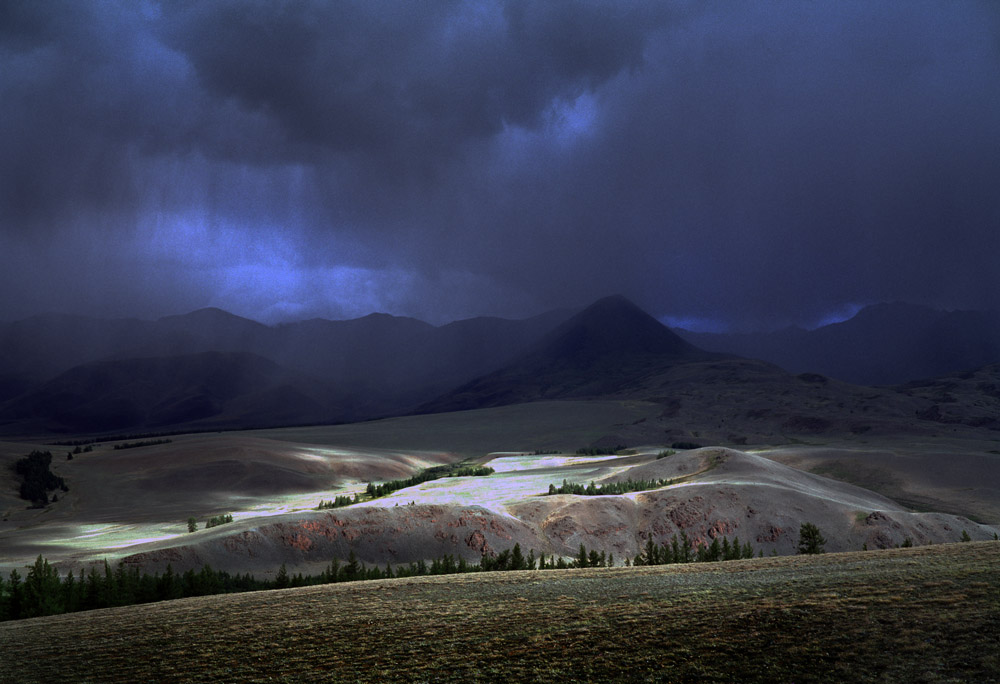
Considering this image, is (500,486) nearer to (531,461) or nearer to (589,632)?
(531,461)

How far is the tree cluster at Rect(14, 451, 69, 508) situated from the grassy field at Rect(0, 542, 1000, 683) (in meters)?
47.7

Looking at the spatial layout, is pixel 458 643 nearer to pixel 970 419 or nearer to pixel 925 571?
pixel 925 571

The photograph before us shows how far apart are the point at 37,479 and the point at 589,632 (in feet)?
202

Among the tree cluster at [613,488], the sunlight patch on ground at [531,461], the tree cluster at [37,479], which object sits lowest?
the sunlight patch on ground at [531,461]

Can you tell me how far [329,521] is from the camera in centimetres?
2962

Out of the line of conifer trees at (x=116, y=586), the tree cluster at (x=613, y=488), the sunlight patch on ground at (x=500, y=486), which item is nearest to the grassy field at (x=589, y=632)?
the line of conifer trees at (x=116, y=586)

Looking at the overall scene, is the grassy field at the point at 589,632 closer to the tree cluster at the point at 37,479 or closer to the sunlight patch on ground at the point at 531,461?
the tree cluster at the point at 37,479

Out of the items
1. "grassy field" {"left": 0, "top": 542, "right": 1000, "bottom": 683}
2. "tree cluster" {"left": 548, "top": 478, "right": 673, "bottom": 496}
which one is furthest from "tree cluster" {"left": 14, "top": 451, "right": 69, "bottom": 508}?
"grassy field" {"left": 0, "top": 542, "right": 1000, "bottom": 683}

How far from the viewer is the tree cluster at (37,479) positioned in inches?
2010

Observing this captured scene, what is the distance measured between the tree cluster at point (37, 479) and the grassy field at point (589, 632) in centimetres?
4768

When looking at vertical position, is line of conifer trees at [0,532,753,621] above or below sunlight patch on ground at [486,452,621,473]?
above

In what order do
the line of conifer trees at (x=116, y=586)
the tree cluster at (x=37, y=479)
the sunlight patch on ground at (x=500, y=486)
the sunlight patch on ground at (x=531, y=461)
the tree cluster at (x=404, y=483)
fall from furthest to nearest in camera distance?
1. the sunlight patch on ground at (x=531, y=461)
2. the tree cluster at (x=37, y=479)
3. the tree cluster at (x=404, y=483)
4. the sunlight patch on ground at (x=500, y=486)
5. the line of conifer trees at (x=116, y=586)

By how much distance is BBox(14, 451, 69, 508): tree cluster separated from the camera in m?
51.1

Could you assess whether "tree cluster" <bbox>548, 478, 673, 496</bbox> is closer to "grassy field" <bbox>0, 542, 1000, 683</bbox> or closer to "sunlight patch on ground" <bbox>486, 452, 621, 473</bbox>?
"sunlight patch on ground" <bbox>486, 452, 621, 473</bbox>
